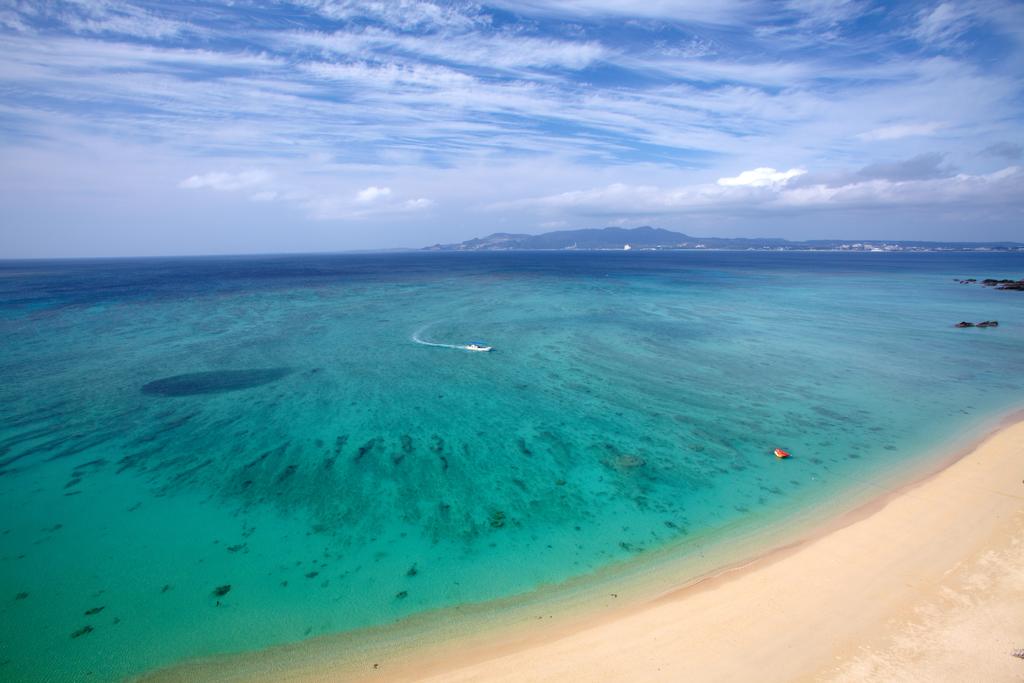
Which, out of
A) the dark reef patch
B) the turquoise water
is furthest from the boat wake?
the dark reef patch

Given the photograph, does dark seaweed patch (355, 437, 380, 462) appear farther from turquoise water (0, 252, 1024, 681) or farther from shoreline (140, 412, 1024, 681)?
shoreline (140, 412, 1024, 681)

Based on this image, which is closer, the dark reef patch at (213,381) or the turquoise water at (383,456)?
the turquoise water at (383,456)

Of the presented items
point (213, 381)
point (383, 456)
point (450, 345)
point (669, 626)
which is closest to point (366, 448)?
point (383, 456)

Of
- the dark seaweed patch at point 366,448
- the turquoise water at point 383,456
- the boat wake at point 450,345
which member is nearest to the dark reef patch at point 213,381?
the turquoise water at point 383,456

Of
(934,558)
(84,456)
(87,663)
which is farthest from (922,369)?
(84,456)

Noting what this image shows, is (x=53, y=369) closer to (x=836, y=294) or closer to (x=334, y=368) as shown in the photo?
(x=334, y=368)

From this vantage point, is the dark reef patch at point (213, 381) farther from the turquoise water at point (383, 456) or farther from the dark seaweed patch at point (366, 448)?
the dark seaweed patch at point (366, 448)
